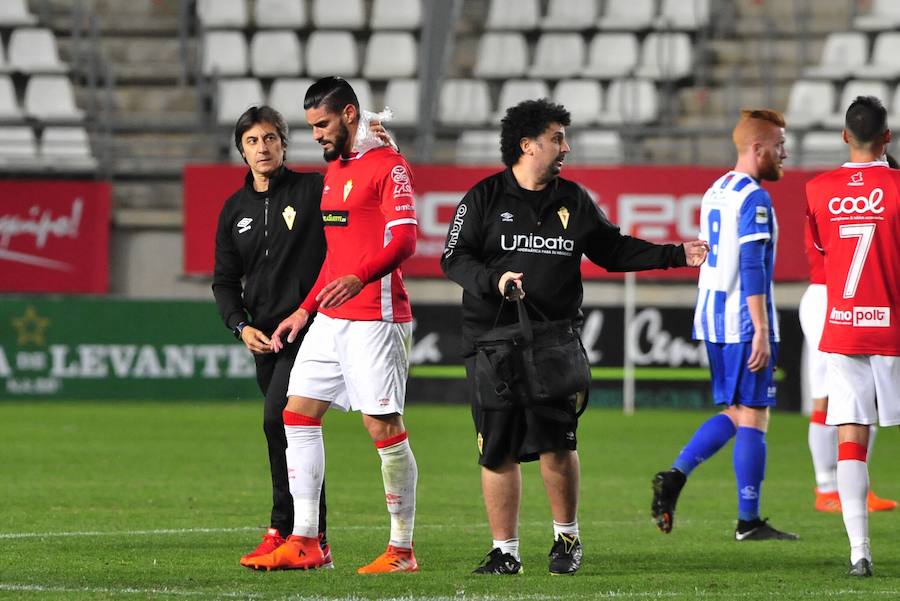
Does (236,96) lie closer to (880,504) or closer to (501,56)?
(501,56)

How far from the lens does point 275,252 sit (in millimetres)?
7277

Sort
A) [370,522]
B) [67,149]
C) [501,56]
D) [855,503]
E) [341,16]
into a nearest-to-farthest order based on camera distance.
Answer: [855,503], [370,522], [67,149], [501,56], [341,16]

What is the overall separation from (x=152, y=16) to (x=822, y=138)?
10199 mm

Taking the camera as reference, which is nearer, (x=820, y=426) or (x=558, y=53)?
(x=820, y=426)

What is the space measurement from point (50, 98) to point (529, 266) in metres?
16.9

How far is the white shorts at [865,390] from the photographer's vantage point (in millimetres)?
6855

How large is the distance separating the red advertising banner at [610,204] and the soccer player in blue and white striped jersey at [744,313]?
1050 centimetres

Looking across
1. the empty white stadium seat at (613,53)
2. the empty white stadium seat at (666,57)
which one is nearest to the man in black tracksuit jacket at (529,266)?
the empty white stadium seat at (666,57)

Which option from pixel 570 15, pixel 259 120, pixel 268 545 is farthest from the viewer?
pixel 570 15

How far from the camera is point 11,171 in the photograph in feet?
65.6

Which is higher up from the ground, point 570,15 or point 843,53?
point 570,15

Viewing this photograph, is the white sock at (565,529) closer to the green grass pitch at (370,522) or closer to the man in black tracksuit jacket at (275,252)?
the green grass pitch at (370,522)

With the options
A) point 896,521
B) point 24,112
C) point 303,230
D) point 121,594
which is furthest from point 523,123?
point 24,112

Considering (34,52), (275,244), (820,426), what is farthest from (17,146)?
(275,244)
